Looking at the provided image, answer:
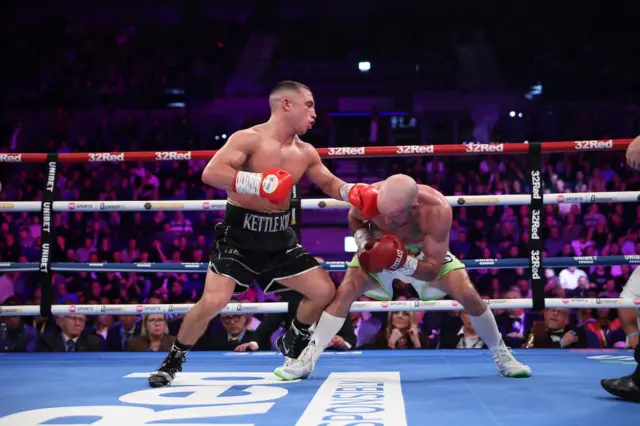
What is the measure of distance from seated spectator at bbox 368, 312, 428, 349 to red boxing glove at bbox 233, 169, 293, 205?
6.95 ft

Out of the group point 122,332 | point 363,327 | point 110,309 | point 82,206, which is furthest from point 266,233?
point 363,327

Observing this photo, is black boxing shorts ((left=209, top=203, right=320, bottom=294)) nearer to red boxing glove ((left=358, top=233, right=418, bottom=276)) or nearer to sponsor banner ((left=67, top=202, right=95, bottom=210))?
red boxing glove ((left=358, top=233, right=418, bottom=276))

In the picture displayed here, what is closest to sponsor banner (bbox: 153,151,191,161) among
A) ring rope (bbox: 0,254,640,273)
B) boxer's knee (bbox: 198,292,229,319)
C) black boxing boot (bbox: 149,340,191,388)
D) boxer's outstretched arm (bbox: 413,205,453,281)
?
ring rope (bbox: 0,254,640,273)

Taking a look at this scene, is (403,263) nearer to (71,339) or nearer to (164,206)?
(164,206)

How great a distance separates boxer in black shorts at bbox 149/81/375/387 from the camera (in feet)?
9.28

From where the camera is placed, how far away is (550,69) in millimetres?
12516

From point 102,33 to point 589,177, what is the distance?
959 cm

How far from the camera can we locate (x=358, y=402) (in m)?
2.25

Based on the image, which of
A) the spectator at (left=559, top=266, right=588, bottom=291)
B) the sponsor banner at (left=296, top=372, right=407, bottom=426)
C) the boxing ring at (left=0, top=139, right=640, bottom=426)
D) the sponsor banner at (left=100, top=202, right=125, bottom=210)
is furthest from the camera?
the spectator at (left=559, top=266, right=588, bottom=291)

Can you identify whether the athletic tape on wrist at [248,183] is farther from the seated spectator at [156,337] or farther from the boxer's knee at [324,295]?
the seated spectator at [156,337]

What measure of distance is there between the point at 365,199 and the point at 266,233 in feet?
1.69

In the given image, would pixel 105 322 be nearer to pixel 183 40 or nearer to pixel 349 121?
pixel 349 121

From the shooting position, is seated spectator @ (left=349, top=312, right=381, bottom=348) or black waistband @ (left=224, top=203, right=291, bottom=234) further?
seated spectator @ (left=349, top=312, right=381, bottom=348)

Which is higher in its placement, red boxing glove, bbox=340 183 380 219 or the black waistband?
red boxing glove, bbox=340 183 380 219
